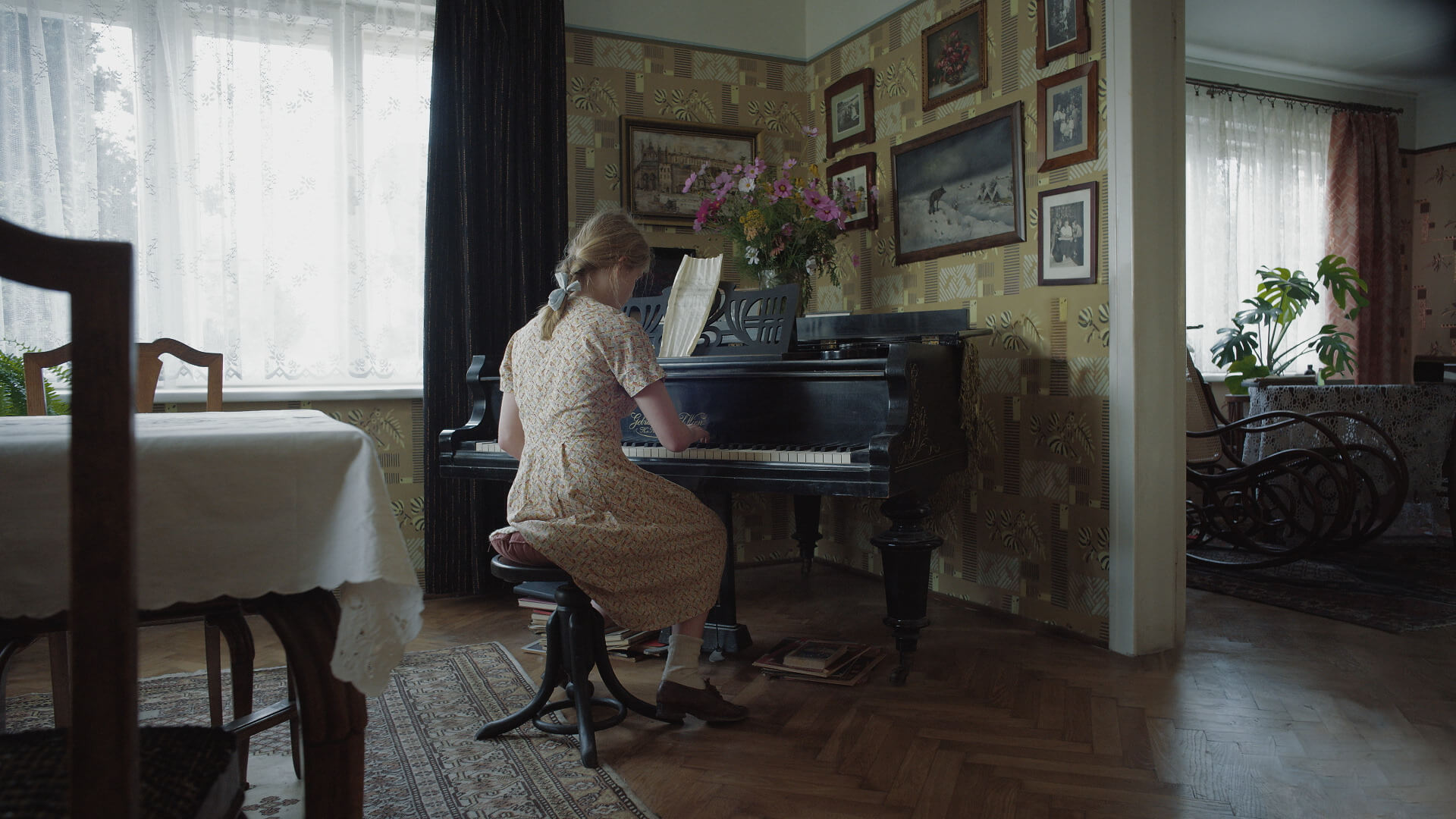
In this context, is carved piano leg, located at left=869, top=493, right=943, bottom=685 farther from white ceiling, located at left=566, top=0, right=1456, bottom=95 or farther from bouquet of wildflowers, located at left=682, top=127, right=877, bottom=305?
white ceiling, located at left=566, top=0, right=1456, bottom=95

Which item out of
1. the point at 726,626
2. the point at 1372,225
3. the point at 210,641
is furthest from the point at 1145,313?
the point at 1372,225

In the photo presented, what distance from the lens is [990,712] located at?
96.0 inches

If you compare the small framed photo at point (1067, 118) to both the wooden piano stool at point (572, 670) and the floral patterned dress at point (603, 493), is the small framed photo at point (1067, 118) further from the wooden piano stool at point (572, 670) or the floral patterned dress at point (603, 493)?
the wooden piano stool at point (572, 670)

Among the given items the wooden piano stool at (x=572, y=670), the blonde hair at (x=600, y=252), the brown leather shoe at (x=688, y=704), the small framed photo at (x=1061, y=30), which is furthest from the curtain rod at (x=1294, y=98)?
the wooden piano stool at (x=572, y=670)

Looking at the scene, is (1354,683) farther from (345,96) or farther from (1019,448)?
(345,96)

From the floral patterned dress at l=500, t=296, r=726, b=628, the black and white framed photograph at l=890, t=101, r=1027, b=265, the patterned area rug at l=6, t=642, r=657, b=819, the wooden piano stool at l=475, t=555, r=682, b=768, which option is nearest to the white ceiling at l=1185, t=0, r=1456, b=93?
the black and white framed photograph at l=890, t=101, r=1027, b=265

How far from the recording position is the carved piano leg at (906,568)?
267 centimetres

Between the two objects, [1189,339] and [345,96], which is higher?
[345,96]

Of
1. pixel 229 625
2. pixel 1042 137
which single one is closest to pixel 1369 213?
pixel 1042 137

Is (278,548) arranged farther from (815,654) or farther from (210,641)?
(815,654)

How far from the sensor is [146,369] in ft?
8.32

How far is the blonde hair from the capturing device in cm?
224

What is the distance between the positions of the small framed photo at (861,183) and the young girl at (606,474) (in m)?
1.94

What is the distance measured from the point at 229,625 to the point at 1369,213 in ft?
25.0
